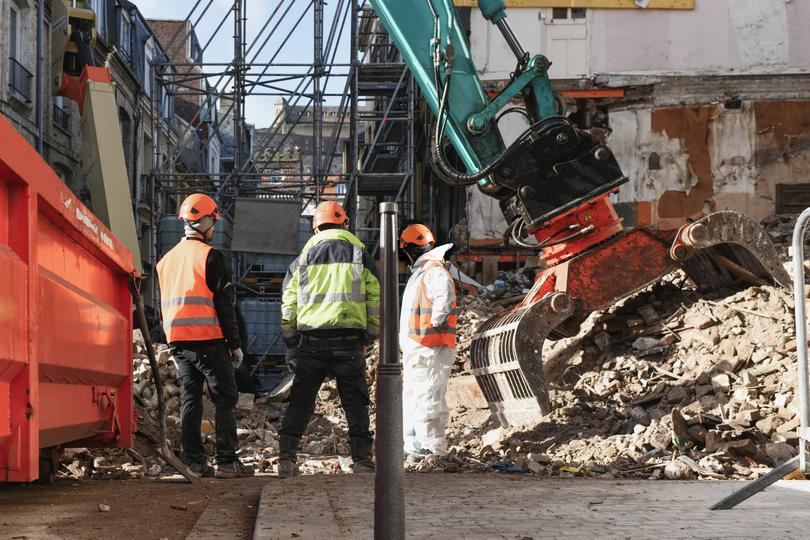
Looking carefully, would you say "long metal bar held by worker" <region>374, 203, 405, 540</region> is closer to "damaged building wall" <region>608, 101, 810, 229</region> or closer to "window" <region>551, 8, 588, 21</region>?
"damaged building wall" <region>608, 101, 810, 229</region>

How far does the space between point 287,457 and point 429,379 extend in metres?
1.46

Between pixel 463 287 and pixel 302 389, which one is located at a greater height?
pixel 463 287

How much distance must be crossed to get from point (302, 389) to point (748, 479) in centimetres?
309

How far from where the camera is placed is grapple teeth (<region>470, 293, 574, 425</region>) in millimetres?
8633

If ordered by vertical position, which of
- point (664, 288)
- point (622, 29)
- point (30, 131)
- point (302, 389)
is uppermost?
point (622, 29)

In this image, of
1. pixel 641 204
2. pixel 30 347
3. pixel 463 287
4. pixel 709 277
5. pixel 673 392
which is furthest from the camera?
pixel 641 204

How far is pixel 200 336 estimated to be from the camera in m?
7.21

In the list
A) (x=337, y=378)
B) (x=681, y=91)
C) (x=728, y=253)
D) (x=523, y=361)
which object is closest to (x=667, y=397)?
(x=523, y=361)

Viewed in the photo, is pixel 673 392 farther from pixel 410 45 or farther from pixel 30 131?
pixel 30 131

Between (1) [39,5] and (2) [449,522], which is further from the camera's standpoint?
(1) [39,5]

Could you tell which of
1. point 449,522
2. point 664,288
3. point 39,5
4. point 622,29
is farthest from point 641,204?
point 449,522

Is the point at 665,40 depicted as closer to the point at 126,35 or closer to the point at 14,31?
the point at 14,31

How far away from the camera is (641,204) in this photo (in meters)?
19.1

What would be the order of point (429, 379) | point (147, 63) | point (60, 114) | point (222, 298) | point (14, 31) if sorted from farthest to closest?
point (147, 63)
point (60, 114)
point (14, 31)
point (429, 379)
point (222, 298)
